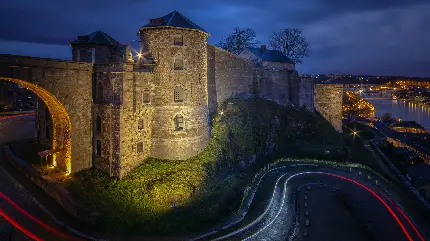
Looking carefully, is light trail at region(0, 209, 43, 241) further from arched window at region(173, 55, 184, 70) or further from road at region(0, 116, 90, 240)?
arched window at region(173, 55, 184, 70)

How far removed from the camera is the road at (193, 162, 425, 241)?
65.3 feet

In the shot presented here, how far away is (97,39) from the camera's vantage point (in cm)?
2766

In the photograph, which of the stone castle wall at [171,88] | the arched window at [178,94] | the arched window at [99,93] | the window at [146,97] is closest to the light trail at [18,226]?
the arched window at [99,93]

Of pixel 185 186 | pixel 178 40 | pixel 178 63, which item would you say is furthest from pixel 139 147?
pixel 178 40

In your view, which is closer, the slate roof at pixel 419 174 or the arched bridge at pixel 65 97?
the arched bridge at pixel 65 97

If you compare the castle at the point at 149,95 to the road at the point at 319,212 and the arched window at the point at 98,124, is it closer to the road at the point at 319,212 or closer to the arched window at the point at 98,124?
the arched window at the point at 98,124

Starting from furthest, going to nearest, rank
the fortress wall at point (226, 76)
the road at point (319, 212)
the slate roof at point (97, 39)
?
the fortress wall at point (226, 76) → the slate roof at point (97, 39) → the road at point (319, 212)

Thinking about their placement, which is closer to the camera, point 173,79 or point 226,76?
point 173,79

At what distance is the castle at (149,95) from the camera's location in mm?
23547

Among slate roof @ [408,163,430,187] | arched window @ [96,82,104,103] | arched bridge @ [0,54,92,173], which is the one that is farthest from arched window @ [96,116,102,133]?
slate roof @ [408,163,430,187]

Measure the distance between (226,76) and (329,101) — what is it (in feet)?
72.0

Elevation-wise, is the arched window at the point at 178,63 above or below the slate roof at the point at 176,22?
below

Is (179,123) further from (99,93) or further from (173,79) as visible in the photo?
(99,93)

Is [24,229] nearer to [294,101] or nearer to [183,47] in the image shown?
[183,47]
